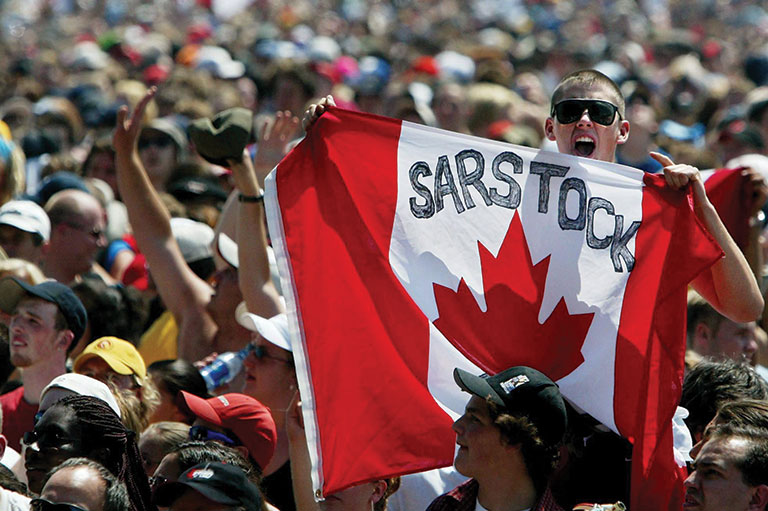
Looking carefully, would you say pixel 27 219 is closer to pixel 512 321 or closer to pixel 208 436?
pixel 208 436

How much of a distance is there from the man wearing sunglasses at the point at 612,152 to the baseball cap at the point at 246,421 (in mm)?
1500

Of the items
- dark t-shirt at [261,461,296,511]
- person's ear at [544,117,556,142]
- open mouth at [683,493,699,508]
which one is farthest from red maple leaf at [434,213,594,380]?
dark t-shirt at [261,461,296,511]

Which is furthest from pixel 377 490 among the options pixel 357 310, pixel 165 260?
pixel 165 260

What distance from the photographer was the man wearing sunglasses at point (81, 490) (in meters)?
3.96

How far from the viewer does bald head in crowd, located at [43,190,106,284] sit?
7.32 metres

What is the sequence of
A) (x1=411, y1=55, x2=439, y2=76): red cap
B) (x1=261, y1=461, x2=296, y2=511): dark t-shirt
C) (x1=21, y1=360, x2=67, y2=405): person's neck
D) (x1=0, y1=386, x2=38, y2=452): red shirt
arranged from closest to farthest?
(x1=261, y1=461, x2=296, y2=511): dark t-shirt < (x1=0, y1=386, x2=38, y2=452): red shirt < (x1=21, y1=360, x2=67, y2=405): person's neck < (x1=411, y1=55, x2=439, y2=76): red cap

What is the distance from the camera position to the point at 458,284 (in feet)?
15.0

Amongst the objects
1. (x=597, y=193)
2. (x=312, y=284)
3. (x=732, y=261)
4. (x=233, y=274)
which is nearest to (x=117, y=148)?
(x=233, y=274)

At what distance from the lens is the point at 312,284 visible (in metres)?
4.64

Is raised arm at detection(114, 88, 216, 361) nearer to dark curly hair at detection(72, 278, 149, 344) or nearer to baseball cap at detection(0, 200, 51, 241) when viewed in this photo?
dark curly hair at detection(72, 278, 149, 344)

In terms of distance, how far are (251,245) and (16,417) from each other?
124 cm

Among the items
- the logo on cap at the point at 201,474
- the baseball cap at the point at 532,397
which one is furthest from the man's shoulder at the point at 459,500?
the logo on cap at the point at 201,474

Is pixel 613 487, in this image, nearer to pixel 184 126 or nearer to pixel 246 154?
pixel 246 154

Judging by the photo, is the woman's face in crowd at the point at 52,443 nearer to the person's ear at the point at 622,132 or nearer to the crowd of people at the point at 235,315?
the crowd of people at the point at 235,315
